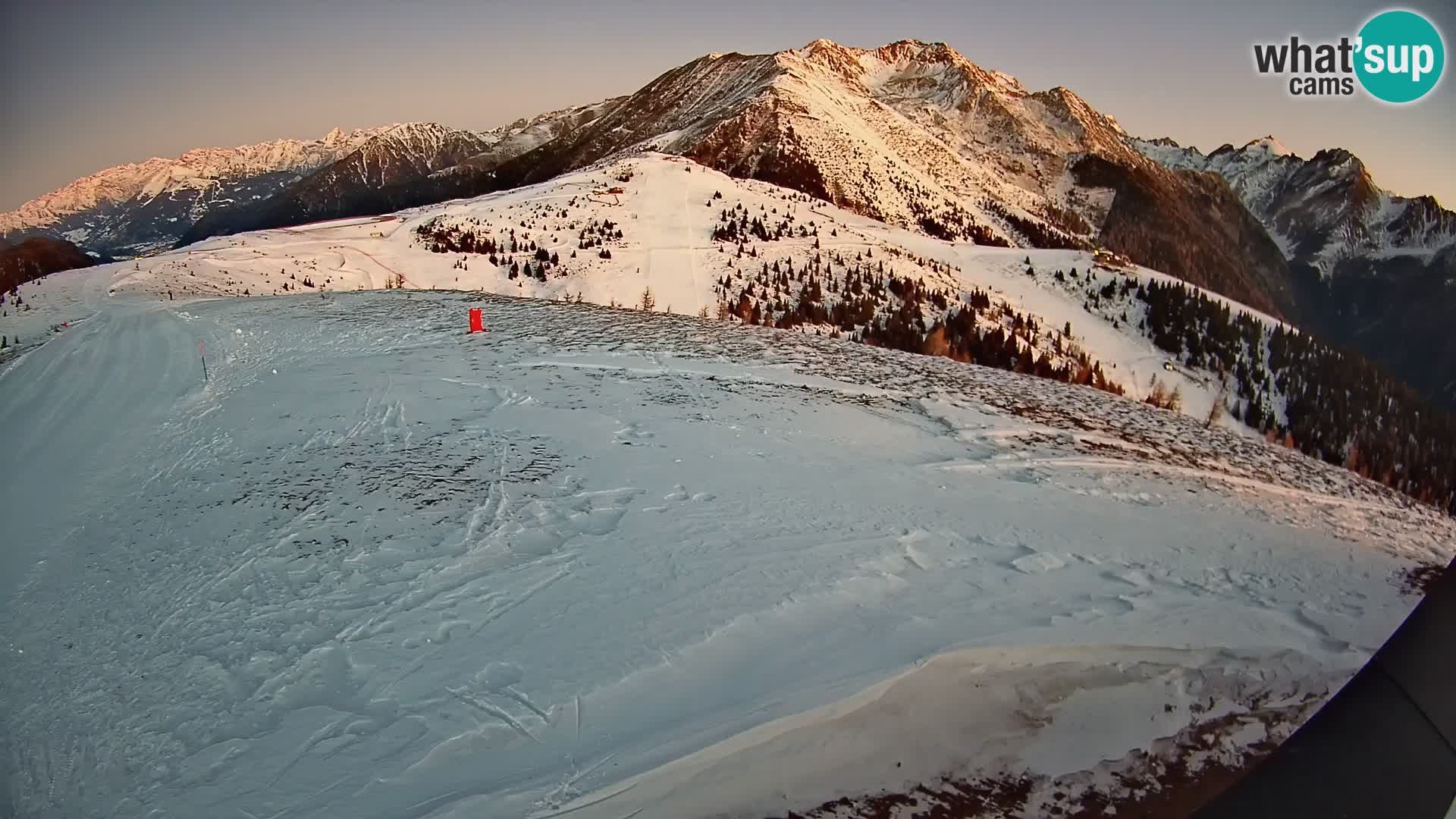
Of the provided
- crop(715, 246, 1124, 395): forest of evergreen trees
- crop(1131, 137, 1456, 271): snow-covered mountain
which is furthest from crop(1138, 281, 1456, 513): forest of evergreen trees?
crop(1131, 137, 1456, 271): snow-covered mountain

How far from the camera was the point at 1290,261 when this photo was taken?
5645 inches

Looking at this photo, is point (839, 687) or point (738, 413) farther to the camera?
point (738, 413)

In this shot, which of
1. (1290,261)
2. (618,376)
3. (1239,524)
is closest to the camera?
(1239,524)

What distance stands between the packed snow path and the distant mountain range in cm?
216

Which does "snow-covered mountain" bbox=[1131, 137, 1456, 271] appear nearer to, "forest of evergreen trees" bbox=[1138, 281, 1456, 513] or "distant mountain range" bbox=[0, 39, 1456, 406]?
"distant mountain range" bbox=[0, 39, 1456, 406]

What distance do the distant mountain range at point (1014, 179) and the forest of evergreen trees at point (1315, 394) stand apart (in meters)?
1.10

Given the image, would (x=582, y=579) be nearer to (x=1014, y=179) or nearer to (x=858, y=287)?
(x=858, y=287)

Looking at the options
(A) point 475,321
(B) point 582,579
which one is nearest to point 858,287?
(A) point 475,321

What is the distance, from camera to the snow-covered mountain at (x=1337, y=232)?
103688 mm

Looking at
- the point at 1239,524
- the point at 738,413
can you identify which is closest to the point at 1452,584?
the point at 1239,524

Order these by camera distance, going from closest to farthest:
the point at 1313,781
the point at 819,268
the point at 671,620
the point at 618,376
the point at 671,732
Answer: the point at 1313,781, the point at 671,732, the point at 671,620, the point at 618,376, the point at 819,268

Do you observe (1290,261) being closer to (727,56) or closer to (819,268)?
(727,56)

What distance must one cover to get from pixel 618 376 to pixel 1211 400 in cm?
1687

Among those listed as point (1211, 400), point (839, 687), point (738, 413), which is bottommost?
point (1211, 400)
